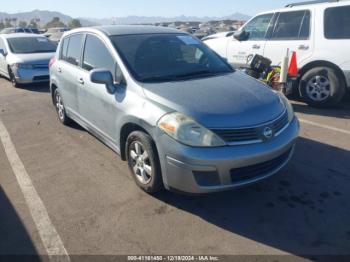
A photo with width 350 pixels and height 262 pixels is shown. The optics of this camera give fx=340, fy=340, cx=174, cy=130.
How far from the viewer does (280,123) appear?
349 centimetres

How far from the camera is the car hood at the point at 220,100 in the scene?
314 centimetres

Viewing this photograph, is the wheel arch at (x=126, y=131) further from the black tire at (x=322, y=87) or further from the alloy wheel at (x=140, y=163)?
the black tire at (x=322, y=87)

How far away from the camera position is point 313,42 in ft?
21.9

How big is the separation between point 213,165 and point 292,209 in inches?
40.2

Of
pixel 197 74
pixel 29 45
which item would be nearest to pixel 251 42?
pixel 197 74

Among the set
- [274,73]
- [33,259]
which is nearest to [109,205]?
[33,259]

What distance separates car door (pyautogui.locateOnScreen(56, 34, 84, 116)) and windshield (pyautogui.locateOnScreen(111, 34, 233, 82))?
3.26ft

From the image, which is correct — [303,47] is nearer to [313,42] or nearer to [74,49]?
[313,42]

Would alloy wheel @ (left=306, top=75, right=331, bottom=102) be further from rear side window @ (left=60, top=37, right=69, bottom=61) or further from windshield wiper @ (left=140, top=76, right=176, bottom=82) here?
rear side window @ (left=60, top=37, right=69, bottom=61)

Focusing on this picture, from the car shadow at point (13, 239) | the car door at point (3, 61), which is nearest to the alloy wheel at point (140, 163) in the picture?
the car shadow at point (13, 239)

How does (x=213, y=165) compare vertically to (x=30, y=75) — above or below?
above

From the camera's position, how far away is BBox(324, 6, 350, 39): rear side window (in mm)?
6309

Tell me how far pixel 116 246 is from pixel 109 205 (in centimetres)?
67

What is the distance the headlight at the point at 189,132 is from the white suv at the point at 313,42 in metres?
4.47
